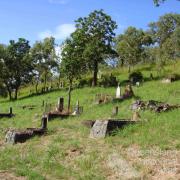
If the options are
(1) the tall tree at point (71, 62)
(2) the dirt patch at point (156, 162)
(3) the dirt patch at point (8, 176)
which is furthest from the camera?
(1) the tall tree at point (71, 62)

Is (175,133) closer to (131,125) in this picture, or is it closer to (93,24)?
(131,125)

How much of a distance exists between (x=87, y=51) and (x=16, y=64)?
1866 cm

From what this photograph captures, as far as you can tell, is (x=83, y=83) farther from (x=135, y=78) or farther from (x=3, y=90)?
(x=3, y=90)

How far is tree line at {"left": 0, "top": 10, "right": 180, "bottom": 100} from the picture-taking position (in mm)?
60344

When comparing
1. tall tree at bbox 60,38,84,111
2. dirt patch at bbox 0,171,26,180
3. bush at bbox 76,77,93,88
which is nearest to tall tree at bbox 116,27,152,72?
bush at bbox 76,77,93,88

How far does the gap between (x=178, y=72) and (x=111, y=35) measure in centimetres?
1103

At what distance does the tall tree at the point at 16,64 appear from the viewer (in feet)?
245

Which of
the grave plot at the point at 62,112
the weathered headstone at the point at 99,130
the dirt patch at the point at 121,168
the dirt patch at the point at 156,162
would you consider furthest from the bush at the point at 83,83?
the dirt patch at the point at 121,168

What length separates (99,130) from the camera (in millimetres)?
19859

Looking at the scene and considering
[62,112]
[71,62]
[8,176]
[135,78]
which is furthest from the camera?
[135,78]

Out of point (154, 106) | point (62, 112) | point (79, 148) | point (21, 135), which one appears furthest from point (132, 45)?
point (79, 148)

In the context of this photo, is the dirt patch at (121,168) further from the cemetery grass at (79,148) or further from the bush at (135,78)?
the bush at (135,78)

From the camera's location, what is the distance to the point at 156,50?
209ft

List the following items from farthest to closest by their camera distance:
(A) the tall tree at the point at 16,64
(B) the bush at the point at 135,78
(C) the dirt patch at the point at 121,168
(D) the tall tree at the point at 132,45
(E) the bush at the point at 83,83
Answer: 1. (D) the tall tree at the point at 132,45
2. (A) the tall tree at the point at 16,64
3. (E) the bush at the point at 83,83
4. (B) the bush at the point at 135,78
5. (C) the dirt patch at the point at 121,168
